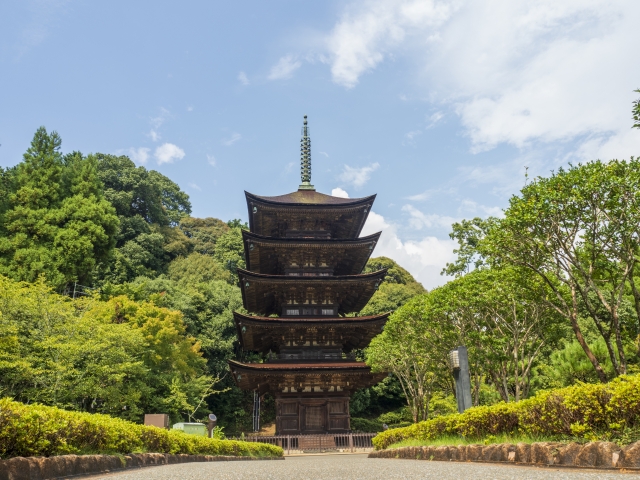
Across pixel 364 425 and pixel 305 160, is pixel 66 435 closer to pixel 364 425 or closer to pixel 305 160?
pixel 305 160

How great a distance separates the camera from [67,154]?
4166 cm

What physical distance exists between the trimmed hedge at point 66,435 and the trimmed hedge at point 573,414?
5.99 meters

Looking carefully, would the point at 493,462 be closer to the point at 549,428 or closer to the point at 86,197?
the point at 549,428

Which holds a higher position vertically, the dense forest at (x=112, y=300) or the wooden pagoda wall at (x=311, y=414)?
the dense forest at (x=112, y=300)

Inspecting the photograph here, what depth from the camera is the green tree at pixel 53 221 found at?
95.0 ft

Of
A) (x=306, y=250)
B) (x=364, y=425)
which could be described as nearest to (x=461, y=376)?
(x=306, y=250)

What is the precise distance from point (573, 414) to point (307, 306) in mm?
18903

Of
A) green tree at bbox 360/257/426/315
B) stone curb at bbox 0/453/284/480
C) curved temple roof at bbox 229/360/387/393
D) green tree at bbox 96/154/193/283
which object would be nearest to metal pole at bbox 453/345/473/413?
stone curb at bbox 0/453/284/480

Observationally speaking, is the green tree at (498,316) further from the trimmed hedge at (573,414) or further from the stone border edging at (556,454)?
the stone border edging at (556,454)

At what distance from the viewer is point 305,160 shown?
32688 mm

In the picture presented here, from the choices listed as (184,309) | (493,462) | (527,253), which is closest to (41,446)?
(493,462)

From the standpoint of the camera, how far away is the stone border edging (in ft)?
16.4

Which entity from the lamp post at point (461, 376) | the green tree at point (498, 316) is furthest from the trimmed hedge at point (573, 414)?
the green tree at point (498, 316)

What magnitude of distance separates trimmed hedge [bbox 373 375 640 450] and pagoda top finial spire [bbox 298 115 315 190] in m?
23.1
